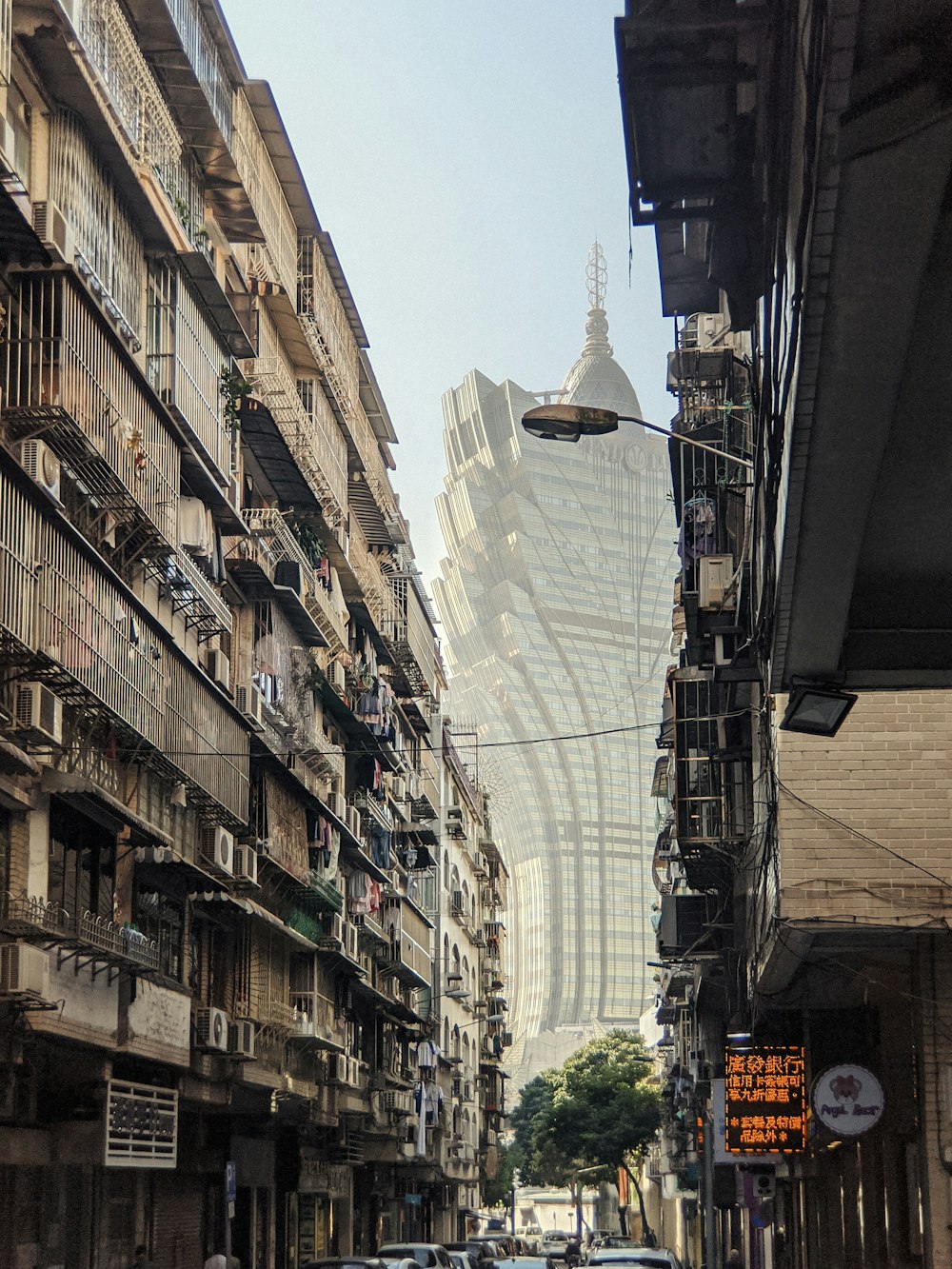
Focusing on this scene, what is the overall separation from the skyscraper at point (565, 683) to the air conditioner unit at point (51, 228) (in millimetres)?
151117

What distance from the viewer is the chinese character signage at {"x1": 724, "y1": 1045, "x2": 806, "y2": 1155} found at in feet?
72.4

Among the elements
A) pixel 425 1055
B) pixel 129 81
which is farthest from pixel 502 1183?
pixel 129 81

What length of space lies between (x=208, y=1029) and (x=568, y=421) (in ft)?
50.6

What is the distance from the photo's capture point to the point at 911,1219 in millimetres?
18359

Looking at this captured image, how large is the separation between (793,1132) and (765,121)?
17.3 m

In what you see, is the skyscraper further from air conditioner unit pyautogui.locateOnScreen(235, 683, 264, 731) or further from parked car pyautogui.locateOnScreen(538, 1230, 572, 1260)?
air conditioner unit pyautogui.locateOnScreen(235, 683, 264, 731)

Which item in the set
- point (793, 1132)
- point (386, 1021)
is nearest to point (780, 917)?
point (793, 1132)

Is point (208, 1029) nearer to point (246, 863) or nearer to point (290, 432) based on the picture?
point (246, 863)

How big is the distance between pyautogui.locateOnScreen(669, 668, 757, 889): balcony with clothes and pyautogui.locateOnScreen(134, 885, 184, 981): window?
763cm

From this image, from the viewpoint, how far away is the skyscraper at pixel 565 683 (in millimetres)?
176750

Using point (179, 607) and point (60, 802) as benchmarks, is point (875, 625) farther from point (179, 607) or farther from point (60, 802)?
point (179, 607)

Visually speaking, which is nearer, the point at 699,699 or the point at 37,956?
the point at 37,956

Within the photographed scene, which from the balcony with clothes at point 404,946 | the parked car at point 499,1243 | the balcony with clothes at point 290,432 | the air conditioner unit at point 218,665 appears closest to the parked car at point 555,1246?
the parked car at point 499,1243

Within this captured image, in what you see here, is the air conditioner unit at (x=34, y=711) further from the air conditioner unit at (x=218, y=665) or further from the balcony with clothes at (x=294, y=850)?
the balcony with clothes at (x=294, y=850)
